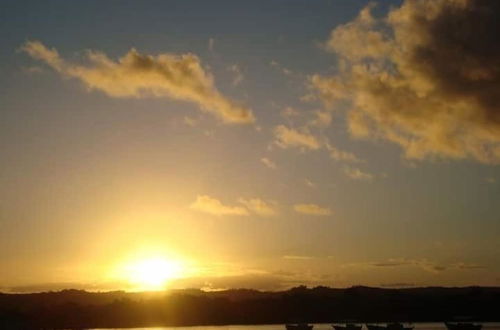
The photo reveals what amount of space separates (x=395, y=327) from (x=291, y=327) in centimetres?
2745

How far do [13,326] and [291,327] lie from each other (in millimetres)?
75687

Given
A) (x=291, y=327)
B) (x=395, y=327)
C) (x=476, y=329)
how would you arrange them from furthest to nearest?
(x=291, y=327), (x=395, y=327), (x=476, y=329)

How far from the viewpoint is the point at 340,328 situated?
162250mm

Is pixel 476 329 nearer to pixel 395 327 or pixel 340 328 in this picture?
pixel 395 327

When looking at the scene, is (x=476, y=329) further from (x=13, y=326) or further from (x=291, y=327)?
(x=13, y=326)

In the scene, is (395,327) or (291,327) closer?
(395,327)

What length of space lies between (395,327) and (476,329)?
21.2 m

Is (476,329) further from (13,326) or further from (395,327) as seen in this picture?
(13,326)

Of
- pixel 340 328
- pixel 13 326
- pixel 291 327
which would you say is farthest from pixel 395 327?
pixel 13 326

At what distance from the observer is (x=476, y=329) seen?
143375 mm

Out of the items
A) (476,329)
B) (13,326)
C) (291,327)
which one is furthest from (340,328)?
(13,326)

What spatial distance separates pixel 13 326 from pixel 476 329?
Answer: 393 feet

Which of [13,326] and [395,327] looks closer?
[395,327]

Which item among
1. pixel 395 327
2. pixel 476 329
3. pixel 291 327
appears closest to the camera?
pixel 476 329
